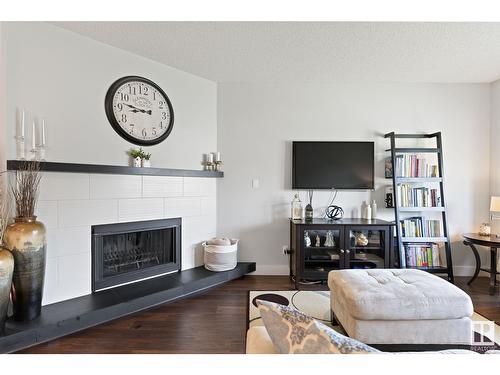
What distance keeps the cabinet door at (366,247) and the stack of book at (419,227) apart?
1.35ft

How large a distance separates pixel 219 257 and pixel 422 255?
2.42 meters

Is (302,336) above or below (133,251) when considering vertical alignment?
above

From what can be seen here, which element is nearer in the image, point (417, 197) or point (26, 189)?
point (26, 189)

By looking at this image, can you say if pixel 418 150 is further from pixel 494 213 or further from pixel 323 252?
pixel 323 252

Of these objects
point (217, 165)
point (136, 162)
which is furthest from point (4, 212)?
point (217, 165)

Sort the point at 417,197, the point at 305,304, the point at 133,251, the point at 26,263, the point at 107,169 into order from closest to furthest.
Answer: the point at 26,263, the point at 107,169, the point at 305,304, the point at 133,251, the point at 417,197

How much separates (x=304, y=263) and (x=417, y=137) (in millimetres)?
2044

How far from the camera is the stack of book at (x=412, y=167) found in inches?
130

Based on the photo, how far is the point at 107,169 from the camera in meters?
2.51

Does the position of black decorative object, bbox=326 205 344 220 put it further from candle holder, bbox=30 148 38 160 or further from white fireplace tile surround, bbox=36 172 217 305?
candle holder, bbox=30 148 38 160

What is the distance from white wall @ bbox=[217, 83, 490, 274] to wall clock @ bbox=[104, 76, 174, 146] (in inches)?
29.8

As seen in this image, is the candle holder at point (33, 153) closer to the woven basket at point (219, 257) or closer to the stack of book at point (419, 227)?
the woven basket at point (219, 257)

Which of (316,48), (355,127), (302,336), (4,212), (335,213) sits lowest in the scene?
(302,336)

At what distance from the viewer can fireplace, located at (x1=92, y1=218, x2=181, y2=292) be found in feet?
8.43
